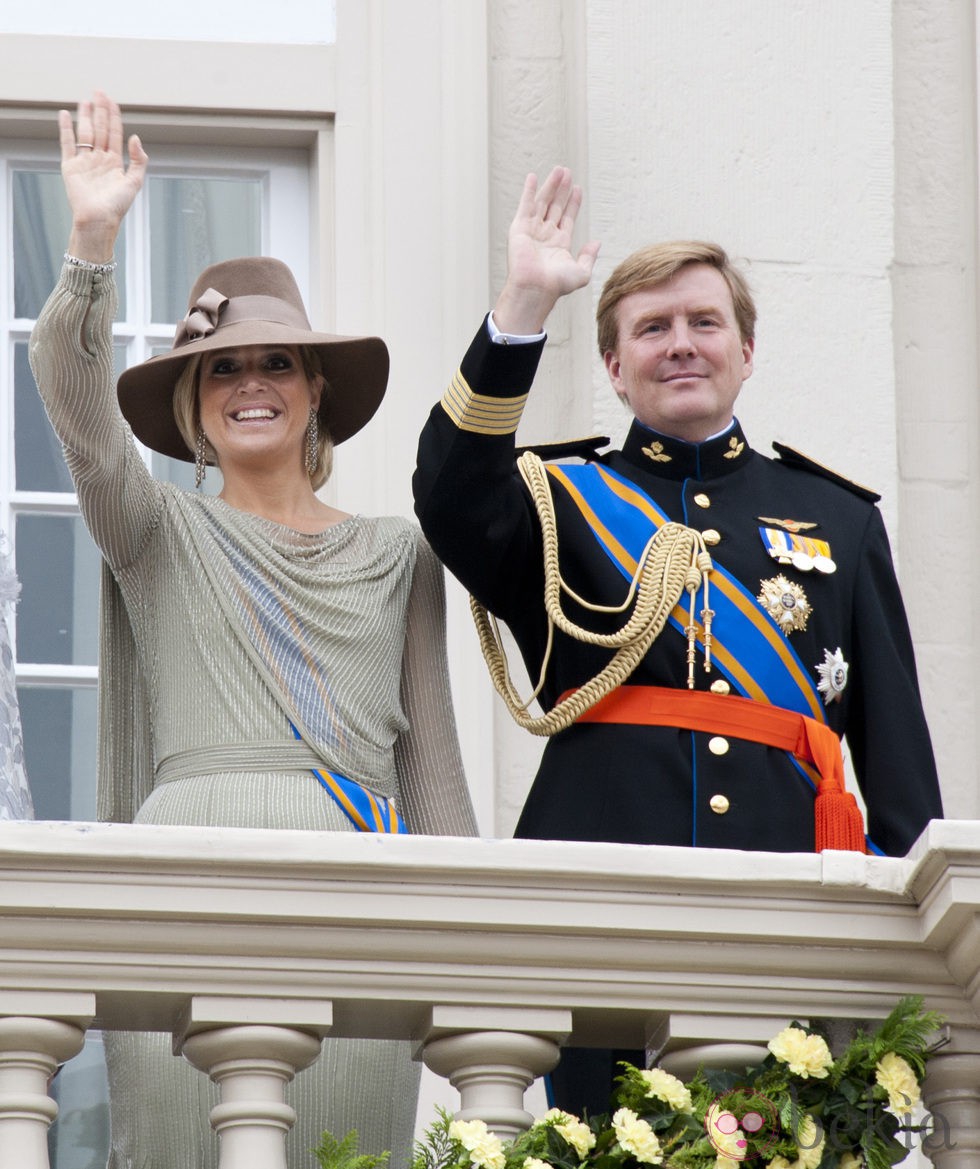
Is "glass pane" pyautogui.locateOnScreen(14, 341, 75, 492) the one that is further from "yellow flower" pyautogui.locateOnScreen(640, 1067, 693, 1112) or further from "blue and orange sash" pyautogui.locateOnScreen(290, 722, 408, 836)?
"yellow flower" pyautogui.locateOnScreen(640, 1067, 693, 1112)

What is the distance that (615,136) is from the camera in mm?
5402

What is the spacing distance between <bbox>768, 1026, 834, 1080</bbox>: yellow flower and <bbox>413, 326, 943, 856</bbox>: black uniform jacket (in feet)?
Answer: 2.43

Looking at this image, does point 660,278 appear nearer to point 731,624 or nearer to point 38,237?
point 731,624

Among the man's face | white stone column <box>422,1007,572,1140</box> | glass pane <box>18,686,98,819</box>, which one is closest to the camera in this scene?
white stone column <box>422,1007,572,1140</box>

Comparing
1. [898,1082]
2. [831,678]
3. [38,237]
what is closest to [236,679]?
[831,678]

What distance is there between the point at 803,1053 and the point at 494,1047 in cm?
31

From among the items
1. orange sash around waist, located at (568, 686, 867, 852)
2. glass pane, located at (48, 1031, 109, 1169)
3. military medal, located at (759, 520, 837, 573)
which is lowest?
glass pane, located at (48, 1031, 109, 1169)

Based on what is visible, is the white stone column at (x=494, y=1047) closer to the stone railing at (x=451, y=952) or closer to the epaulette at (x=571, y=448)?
the stone railing at (x=451, y=952)

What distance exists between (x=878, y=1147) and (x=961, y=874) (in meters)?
0.29

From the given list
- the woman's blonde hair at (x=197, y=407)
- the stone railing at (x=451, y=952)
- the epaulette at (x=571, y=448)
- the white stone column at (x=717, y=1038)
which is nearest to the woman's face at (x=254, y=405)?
the woman's blonde hair at (x=197, y=407)

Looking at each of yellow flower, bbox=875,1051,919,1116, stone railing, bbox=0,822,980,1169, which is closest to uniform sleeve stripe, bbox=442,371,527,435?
stone railing, bbox=0,822,980,1169

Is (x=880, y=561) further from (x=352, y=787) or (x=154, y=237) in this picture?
(x=154, y=237)

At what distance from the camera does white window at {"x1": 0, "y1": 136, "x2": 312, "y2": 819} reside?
5.22 meters

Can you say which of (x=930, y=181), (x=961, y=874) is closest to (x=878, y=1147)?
(x=961, y=874)
